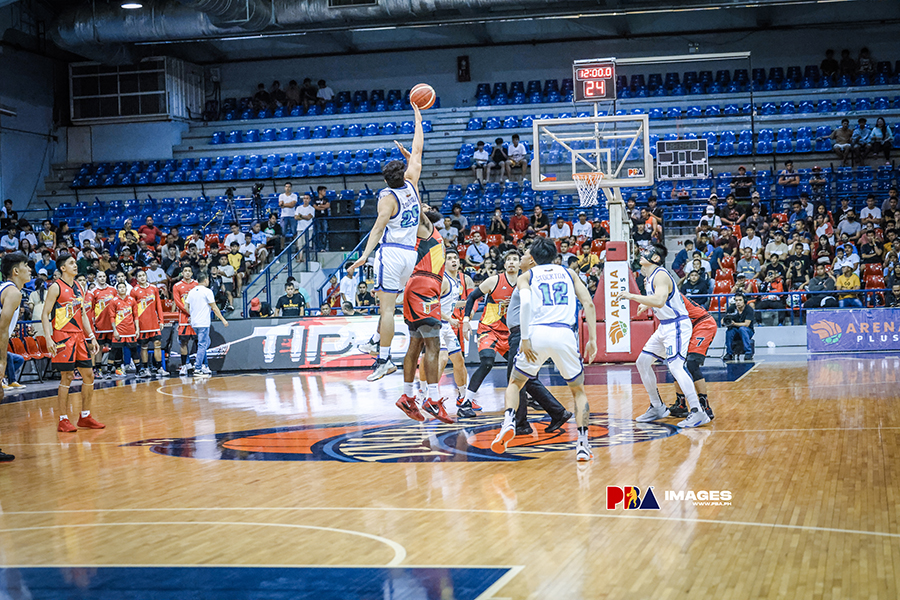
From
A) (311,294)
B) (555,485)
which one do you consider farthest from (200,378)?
(555,485)

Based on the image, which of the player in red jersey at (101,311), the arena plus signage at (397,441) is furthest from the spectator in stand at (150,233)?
the arena plus signage at (397,441)

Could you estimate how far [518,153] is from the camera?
79.0ft

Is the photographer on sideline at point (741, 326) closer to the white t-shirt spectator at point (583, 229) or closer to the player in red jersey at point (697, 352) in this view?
the white t-shirt spectator at point (583, 229)

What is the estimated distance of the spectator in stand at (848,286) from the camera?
17.1m

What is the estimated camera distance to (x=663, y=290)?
8477 millimetres

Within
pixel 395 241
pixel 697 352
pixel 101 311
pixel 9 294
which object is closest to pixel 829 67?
pixel 697 352

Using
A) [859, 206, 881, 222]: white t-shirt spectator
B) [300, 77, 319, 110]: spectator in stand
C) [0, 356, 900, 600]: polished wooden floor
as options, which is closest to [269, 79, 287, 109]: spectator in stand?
[300, 77, 319, 110]: spectator in stand

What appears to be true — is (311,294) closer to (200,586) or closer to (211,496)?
(211,496)

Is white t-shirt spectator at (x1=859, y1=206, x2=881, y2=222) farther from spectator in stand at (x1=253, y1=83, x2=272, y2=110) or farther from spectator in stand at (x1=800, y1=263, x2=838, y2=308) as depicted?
spectator in stand at (x1=253, y1=83, x2=272, y2=110)

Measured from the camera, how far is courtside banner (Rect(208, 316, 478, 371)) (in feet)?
56.3

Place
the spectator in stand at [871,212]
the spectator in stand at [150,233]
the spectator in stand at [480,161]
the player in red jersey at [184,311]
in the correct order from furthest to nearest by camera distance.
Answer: the spectator in stand at [480,161]
the spectator in stand at [150,233]
the spectator in stand at [871,212]
the player in red jersey at [184,311]

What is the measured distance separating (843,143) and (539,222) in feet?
28.4

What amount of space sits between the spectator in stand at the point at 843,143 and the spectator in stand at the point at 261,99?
1740cm

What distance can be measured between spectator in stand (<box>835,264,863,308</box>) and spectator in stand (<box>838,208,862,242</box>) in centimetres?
190
